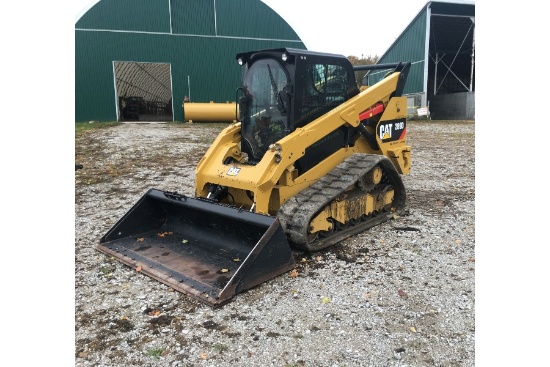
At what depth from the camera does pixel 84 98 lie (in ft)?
66.1

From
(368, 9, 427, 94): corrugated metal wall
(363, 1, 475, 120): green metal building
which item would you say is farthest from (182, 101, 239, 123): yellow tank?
(368, 9, 427, 94): corrugated metal wall

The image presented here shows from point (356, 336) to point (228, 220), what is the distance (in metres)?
2.02

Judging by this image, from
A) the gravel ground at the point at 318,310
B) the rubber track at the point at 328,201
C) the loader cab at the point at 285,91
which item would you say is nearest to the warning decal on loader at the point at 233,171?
the loader cab at the point at 285,91

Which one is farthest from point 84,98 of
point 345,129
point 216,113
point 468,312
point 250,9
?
point 468,312

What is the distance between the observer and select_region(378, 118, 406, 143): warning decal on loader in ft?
21.3

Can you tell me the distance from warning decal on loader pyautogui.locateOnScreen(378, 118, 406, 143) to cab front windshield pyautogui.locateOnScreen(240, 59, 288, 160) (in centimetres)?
184

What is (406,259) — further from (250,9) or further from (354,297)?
(250,9)

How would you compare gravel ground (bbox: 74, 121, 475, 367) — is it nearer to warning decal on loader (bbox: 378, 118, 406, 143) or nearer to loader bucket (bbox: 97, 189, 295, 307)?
loader bucket (bbox: 97, 189, 295, 307)

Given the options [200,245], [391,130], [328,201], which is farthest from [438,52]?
[200,245]

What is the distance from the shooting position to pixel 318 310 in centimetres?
372

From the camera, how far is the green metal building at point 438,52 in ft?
79.3

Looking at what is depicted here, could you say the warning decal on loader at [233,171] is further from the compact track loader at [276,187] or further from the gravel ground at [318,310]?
the gravel ground at [318,310]

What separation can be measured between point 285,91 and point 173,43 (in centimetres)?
1755

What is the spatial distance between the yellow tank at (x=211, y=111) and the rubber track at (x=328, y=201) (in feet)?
49.6
